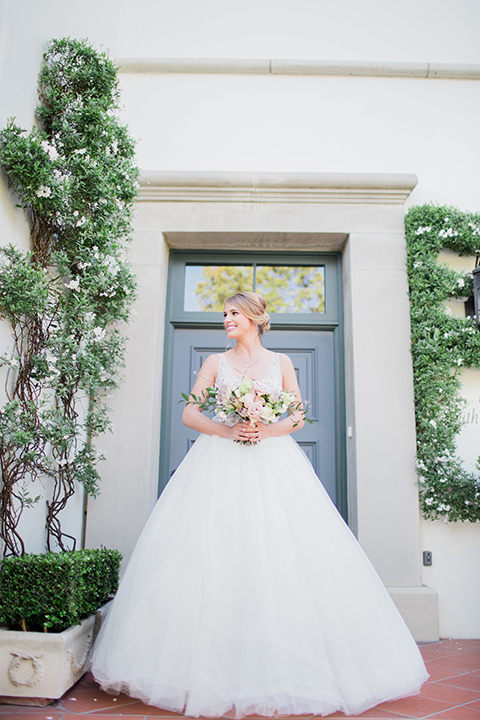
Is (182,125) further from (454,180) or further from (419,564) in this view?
(419,564)

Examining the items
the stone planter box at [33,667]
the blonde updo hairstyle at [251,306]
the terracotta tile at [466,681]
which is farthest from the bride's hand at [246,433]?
the terracotta tile at [466,681]

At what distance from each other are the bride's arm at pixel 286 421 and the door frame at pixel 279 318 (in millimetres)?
1157

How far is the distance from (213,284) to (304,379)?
1.15 metres

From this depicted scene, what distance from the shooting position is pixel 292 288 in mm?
4676

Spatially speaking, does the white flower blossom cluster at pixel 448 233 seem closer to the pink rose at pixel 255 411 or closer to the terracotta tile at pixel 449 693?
the pink rose at pixel 255 411

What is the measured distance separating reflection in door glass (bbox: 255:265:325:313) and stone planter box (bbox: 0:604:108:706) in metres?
2.99

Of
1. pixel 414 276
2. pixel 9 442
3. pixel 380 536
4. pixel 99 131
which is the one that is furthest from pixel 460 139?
pixel 9 442

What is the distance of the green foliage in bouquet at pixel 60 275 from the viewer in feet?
9.83

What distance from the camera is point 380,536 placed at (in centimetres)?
398

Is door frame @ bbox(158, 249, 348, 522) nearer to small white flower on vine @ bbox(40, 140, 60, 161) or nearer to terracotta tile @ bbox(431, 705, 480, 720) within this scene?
small white flower on vine @ bbox(40, 140, 60, 161)

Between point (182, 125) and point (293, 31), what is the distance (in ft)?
4.62

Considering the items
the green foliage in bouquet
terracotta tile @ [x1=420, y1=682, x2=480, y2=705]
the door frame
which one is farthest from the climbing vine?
the green foliage in bouquet

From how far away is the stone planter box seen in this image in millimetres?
2521

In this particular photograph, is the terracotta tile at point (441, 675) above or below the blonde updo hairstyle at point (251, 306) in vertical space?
below
